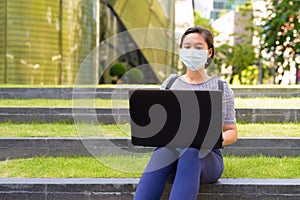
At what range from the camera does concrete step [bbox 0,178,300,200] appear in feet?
12.9

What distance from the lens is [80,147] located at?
519 cm

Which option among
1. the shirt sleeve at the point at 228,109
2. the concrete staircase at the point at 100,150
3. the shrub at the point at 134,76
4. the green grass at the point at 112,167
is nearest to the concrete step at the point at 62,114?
the concrete staircase at the point at 100,150

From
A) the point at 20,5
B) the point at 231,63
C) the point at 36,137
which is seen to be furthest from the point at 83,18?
the point at 36,137

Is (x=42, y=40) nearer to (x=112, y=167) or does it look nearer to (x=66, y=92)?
(x=66, y=92)

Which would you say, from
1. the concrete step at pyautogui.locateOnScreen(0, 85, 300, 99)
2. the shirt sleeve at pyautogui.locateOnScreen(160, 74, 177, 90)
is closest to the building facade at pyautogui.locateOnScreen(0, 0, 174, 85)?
the concrete step at pyautogui.locateOnScreen(0, 85, 300, 99)

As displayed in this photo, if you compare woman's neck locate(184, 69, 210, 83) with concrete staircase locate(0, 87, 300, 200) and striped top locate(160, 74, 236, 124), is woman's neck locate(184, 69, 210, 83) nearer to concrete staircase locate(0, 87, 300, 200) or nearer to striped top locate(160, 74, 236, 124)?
striped top locate(160, 74, 236, 124)

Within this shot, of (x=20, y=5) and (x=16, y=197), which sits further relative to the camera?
(x=20, y=5)

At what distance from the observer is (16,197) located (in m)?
4.01

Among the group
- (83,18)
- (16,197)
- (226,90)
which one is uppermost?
(83,18)

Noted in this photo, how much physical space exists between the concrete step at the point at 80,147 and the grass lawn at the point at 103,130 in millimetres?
179

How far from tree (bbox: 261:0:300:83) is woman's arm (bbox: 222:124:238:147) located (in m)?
11.6

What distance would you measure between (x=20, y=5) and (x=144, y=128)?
592 inches

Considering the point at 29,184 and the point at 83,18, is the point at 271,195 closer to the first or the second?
the point at 29,184

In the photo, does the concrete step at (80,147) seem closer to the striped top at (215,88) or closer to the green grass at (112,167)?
the green grass at (112,167)
